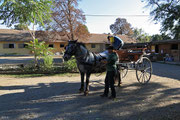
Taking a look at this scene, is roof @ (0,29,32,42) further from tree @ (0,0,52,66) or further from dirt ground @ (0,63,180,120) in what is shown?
dirt ground @ (0,63,180,120)

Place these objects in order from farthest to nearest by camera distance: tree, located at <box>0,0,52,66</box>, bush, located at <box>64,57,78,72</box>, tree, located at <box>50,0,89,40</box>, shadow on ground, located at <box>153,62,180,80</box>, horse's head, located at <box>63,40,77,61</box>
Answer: tree, located at <box>50,0,89,40</box> → bush, located at <box>64,57,78,72</box> → shadow on ground, located at <box>153,62,180,80</box> → tree, located at <box>0,0,52,66</box> → horse's head, located at <box>63,40,77,61</box>

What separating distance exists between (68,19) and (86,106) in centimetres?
1323

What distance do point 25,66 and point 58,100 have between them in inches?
266

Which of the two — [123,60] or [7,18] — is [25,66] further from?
[123,60]

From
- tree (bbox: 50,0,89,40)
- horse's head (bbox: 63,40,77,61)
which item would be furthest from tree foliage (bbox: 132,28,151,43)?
horse's head (bbox: 63,40,77,61)

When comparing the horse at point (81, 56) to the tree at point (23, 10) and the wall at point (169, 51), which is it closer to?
the tree at point (23, 10)

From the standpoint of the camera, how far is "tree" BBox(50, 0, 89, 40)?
1541cm

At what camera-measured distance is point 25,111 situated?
3.77 metres

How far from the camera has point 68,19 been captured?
15.6m

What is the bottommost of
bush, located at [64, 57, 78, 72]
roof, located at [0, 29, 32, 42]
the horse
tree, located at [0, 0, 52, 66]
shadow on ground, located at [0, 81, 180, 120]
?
shadow on ground, located at [0, 81, 180, 120]

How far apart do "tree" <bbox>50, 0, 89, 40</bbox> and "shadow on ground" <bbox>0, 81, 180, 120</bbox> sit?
11.6m

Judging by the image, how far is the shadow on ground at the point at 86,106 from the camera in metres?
3.45

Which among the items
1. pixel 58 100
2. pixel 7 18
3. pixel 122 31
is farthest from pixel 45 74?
pixel 122 31

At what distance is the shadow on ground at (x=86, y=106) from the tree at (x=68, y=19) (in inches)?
457
